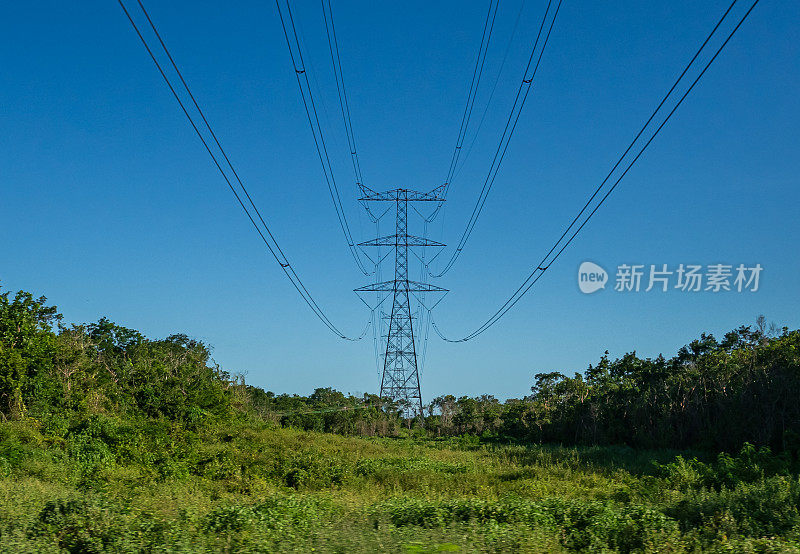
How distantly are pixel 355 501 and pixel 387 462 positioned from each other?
11.4 meters

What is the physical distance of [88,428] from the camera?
95.0ft

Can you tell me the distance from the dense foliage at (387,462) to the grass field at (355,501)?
71mm

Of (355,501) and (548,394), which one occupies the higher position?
(548,394)

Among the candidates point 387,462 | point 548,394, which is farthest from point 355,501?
point 548,394

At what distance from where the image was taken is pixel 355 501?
18234mm

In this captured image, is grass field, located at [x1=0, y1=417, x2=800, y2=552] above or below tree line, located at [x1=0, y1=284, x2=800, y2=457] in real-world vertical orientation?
below

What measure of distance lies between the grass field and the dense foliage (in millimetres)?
71

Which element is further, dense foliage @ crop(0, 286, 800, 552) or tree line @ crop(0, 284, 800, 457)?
tree line @ crop(0, 284, 800, 457)

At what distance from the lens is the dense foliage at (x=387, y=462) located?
1229cm

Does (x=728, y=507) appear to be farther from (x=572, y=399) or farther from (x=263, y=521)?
(x=572, y=399)

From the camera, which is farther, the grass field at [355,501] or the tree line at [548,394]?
the tree line at [548,394]

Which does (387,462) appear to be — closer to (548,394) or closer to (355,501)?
(355,501)

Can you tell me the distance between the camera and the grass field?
1154 centimetres

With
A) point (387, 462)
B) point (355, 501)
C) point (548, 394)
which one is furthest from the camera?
point (548, 394)
